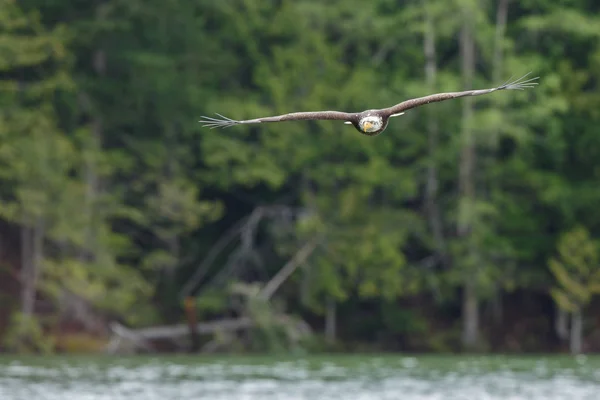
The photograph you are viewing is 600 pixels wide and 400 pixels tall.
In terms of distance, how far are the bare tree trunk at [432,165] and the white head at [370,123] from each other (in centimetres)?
2529

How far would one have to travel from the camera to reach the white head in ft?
→ 62.3

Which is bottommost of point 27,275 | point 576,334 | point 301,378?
point 301,378

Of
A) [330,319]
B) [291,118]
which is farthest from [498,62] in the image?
[291,118]

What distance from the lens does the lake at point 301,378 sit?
28.8 m

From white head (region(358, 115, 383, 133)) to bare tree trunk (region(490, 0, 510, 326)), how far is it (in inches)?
978

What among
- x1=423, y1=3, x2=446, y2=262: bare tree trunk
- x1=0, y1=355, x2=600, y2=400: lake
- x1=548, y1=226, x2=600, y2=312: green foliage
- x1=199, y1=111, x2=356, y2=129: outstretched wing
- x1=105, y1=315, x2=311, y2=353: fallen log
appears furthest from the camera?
x1=423, y1=3, x2=446, y2=262: bare tree trunk

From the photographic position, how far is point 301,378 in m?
32.5

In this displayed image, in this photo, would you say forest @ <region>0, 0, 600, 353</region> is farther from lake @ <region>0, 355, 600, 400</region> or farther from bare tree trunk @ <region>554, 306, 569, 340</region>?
lake @ <region>0, 355, 600, 400</region>

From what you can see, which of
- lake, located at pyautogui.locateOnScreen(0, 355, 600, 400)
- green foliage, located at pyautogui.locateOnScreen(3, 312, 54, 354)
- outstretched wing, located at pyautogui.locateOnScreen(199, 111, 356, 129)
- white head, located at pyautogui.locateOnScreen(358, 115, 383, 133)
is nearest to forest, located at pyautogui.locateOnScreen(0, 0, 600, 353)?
green foliage, located at pyautogui.locateOnScreen(3, 312, 54, 354)

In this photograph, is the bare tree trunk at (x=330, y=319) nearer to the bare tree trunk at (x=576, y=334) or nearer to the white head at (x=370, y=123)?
the bare tree trunk at (x=576, y=334)

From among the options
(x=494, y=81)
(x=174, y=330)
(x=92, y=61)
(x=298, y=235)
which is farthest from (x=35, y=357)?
(x=494, y=81)

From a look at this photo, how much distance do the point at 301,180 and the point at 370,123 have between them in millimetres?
26888

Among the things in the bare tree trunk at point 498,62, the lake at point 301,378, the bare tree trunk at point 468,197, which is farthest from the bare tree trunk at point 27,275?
the bare tree trunk at point 498,62

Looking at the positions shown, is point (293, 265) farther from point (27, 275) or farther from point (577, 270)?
point (577, 270)
